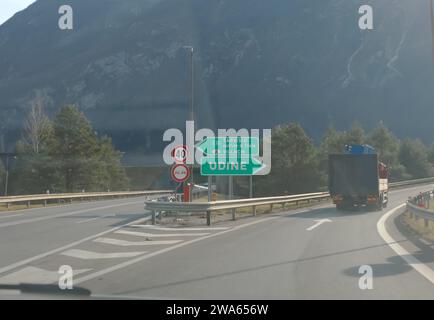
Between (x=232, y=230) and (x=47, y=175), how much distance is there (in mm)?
46617

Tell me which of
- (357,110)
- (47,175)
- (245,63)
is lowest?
(47,175)

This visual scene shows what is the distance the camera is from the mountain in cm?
13050

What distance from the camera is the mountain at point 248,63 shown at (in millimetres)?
130500

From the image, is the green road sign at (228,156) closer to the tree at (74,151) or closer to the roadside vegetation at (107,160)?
the roadside vegetation at (107,160)

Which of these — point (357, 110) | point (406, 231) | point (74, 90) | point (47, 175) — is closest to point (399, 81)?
point (357, 110)

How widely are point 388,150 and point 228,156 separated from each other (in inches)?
2783

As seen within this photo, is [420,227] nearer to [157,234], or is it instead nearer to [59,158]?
[157,234]

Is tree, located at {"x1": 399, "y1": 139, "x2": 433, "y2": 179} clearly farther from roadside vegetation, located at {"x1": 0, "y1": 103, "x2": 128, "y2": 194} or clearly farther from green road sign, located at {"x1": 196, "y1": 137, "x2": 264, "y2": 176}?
green road sign, located at {"x1": 196, "y1": 137, "x2": 264, "y2": 176}

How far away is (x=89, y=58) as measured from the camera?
153 metres

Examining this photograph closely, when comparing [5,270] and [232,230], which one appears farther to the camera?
[232,230]

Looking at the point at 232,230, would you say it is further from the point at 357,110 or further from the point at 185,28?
the point at 185,28

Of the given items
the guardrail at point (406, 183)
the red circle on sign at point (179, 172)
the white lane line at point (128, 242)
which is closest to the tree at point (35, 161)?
the guardrail at point (406, 183)
